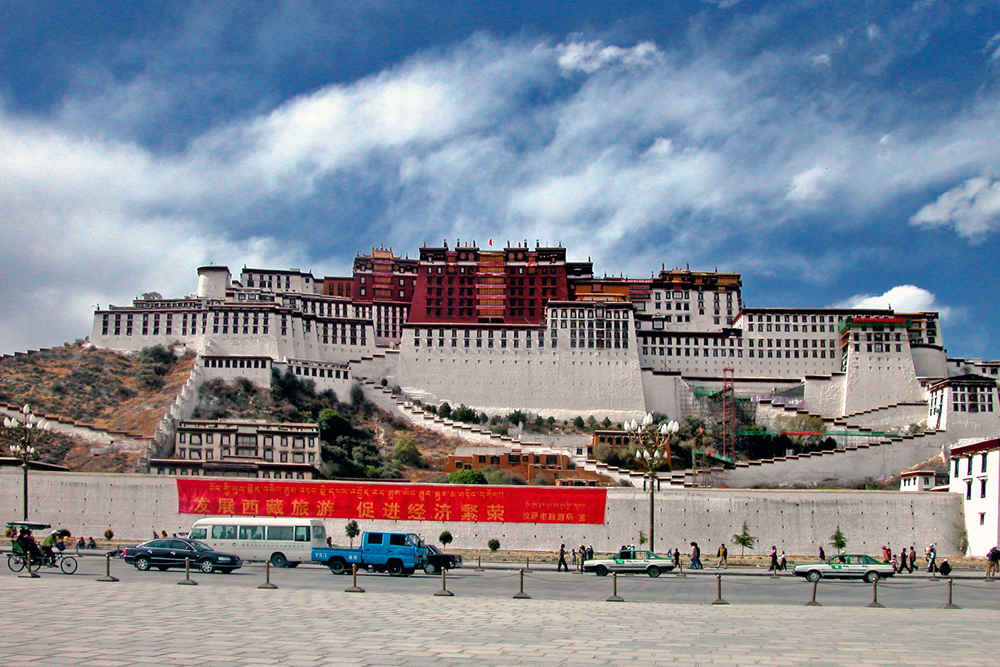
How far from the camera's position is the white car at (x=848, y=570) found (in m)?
32.8

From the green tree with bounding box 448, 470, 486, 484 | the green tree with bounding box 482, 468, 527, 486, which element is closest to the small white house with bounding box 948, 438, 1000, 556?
the green tree with bounding box 482, 468, 527, 486

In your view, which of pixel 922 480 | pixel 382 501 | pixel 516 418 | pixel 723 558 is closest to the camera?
pixel 723 558

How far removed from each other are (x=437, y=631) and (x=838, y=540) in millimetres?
35168

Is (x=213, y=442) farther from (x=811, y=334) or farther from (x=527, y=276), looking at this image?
(x=811, y=334)

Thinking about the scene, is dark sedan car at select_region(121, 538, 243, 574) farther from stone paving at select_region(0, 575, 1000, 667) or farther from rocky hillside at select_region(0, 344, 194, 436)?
rocky hillside at select_region(0, 344, 194, 436)

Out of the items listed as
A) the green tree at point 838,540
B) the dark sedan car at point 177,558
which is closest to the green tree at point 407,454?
the green tree at point 838,540

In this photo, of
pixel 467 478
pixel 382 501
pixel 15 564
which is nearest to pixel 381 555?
pixel 15 564

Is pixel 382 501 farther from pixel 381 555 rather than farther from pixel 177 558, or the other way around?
pixel 177 558

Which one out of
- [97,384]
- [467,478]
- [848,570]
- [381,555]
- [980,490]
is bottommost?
[848,570]

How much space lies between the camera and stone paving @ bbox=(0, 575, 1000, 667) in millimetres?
13133

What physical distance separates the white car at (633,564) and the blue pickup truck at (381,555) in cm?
649

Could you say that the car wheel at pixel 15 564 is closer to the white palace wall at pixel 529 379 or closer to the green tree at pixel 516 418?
the green tree at pixel 516 418

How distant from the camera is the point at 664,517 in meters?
49.9

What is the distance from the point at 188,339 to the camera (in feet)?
294
